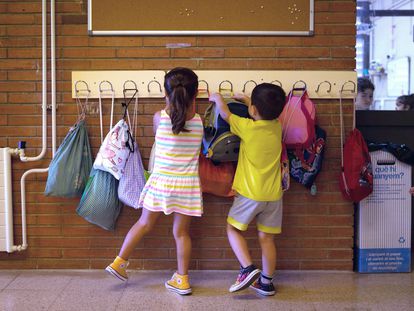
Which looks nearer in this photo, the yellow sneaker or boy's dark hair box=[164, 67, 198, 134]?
boy's dark hair box=[164, 67, 198, 134]

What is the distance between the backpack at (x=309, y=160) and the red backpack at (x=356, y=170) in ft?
0.59

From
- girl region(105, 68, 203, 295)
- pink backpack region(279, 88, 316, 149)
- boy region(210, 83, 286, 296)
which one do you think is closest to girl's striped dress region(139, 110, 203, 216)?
girl region(105, 68, 203, 295)

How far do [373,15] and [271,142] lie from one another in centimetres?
481

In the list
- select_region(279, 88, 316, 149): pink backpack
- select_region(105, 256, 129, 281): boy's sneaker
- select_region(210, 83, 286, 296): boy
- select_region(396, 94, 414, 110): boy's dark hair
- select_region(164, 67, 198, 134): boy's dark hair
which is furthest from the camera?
select_region(396, 94, 414, 110): boy's dark hair

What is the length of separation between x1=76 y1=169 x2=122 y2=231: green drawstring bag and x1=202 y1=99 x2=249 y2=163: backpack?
0.70 m

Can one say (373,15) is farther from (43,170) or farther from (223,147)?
(43,170)

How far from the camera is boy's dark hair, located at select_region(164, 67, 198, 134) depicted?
3008 mm

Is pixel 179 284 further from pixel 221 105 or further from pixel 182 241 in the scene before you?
pixel 221 105

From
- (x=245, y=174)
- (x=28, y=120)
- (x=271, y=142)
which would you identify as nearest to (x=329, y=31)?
(x=271, y=142)

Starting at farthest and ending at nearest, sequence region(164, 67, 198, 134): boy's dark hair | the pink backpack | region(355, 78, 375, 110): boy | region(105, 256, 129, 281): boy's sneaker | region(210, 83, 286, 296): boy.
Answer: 1. region(355, 78, 375, 110): boy
2. the pink backpack
3. region(105, 256, 129, 281): boy's sneaker
4. region(210, 83, 286, 296): boy
5. region(164, 67, 198, 134): boy's dark hair

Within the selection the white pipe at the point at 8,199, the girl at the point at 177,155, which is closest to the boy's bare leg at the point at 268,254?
the girl at the point at 177,155

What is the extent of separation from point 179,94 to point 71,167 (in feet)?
3.21

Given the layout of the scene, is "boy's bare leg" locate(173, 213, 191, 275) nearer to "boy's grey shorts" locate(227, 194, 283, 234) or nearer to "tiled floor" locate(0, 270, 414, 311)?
"tiled floor" locate(0, 270, 414, 311)

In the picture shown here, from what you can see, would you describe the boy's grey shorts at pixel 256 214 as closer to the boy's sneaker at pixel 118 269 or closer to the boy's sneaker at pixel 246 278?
the boy's sneaker at pixel 246 278
